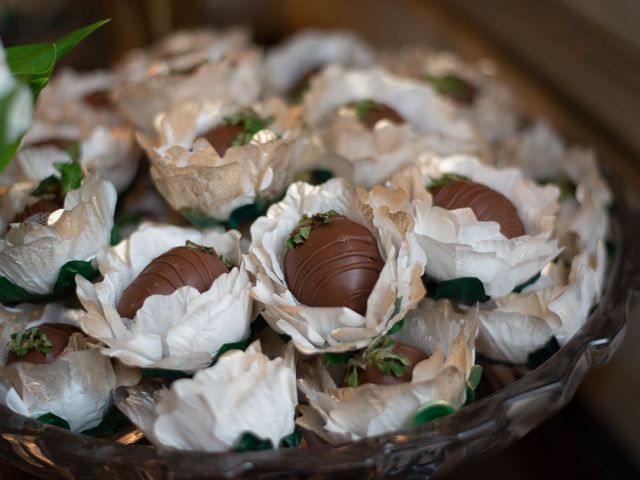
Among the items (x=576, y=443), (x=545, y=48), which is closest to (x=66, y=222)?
(x=576, y=443)

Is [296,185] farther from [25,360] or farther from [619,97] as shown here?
[619,97]

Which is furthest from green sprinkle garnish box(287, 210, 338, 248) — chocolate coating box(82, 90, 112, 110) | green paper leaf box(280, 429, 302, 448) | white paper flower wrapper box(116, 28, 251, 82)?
chocolate coating box(82, 90, 112, 110)

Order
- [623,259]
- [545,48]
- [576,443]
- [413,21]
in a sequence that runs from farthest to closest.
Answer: [413,21], [545,48], [576,443], [623,259]

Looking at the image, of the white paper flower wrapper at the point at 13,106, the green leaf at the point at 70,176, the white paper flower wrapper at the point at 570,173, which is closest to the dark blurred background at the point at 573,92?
the white paper flower wrapper at the point at 570,173

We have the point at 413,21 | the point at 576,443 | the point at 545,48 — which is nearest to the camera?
the point at 576,443

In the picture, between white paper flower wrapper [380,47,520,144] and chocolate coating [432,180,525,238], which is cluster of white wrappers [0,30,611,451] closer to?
chocolate coating [432,180,525,238]

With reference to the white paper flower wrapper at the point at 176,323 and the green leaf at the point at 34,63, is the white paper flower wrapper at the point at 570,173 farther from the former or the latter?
the green leaf at the point at 34,63
